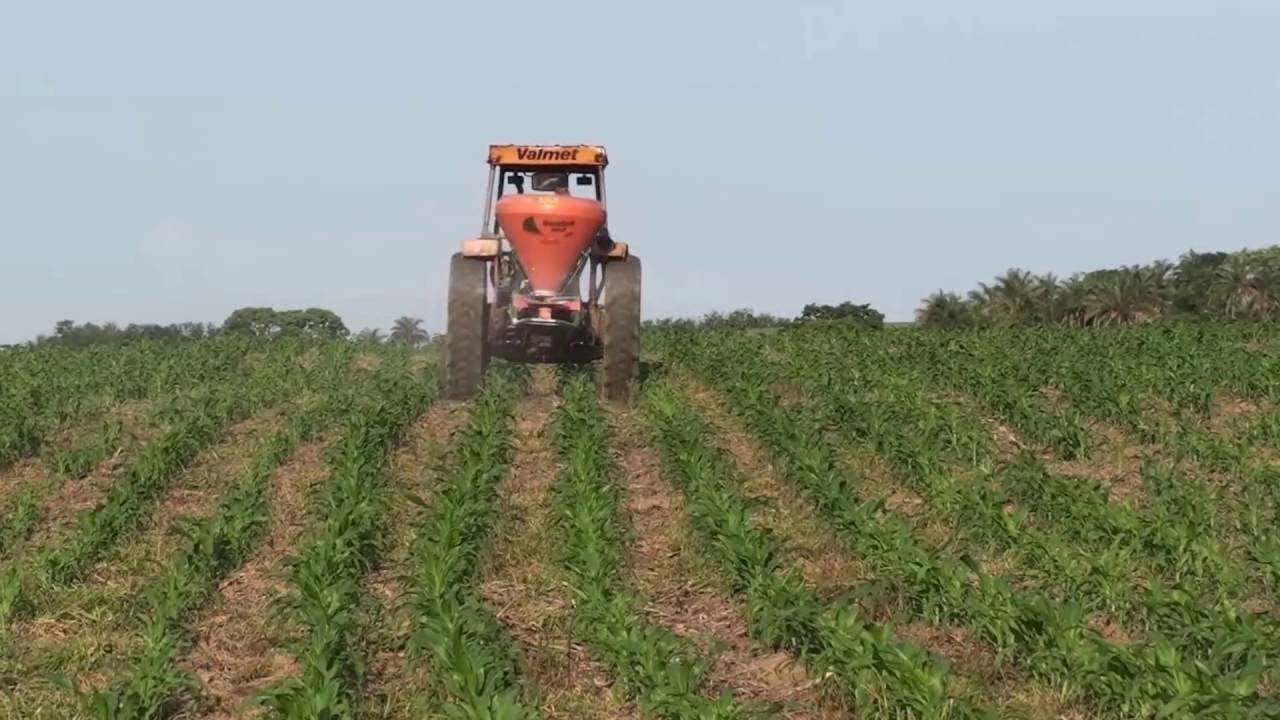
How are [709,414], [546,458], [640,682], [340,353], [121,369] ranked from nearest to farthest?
1. [640,682]
2. [546,458]
3. [709,414]
4. [121,369]
5. [340,353]

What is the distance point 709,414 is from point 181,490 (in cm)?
563

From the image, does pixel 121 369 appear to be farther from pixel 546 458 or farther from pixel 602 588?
pixel 602 588

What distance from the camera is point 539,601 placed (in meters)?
6.07

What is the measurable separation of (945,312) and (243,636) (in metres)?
38.2

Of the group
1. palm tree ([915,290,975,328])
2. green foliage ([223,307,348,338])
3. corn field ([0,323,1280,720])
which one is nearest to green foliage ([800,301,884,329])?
palm tree ([915,290,975,328])

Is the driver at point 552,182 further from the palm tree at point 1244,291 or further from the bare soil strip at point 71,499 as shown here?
the palm tree at point 1244,291

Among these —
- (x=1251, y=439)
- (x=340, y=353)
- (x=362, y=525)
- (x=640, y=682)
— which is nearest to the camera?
(x=640, y=682)

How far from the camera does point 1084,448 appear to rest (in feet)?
34.9

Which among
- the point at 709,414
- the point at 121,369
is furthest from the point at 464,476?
the point at 121,369

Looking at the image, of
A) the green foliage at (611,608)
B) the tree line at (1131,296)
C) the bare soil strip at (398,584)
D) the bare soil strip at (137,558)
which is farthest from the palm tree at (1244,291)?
the bare soil strip at (137,558)

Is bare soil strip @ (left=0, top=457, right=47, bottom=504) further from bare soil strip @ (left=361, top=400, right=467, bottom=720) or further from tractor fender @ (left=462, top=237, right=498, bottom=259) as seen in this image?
tractor fender @ (left=462, top=237, right=498, bottom=259)

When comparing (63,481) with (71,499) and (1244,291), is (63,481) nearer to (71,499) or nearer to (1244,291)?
(71,499)

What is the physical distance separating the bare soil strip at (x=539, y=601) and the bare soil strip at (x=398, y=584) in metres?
0.51

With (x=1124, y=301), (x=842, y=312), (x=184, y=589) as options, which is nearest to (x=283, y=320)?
(x=842, y=312)
